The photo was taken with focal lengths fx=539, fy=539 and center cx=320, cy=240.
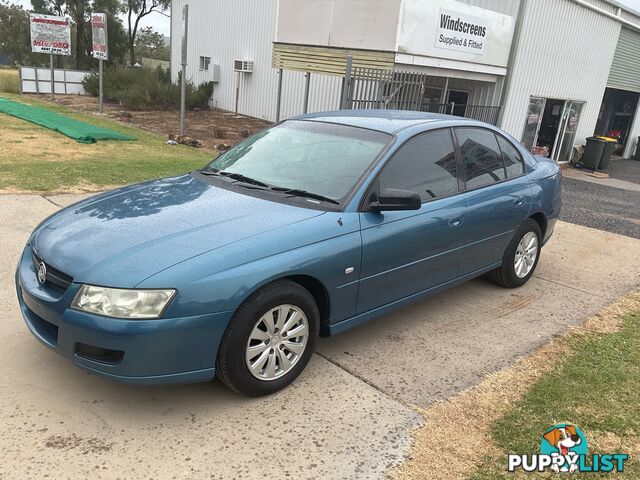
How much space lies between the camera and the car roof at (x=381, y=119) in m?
4.14

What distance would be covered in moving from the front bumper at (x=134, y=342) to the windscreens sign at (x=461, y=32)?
9754mm

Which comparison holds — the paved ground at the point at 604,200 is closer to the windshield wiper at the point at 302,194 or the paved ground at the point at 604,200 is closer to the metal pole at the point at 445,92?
the metal pole at the point at 445,92

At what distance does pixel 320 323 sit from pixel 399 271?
71 centimetres

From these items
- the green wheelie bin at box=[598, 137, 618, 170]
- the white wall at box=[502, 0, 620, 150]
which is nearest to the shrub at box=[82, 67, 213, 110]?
the white wall at box=[502, 0, 620, 150]

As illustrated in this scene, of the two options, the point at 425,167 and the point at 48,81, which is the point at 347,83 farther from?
the point at 48,81

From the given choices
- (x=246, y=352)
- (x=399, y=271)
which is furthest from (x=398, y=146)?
(x=246, y=352)

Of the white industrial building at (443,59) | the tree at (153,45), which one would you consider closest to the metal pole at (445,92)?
the white industrial building at (443,59)

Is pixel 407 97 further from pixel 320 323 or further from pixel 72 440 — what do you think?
pixel 72 440

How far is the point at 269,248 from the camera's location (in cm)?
304

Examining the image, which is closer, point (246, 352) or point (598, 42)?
point (246, 352)

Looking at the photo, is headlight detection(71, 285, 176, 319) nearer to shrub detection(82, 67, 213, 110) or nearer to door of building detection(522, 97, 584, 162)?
door of building detection(522, 97, 584, 162)

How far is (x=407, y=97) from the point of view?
10.5 m

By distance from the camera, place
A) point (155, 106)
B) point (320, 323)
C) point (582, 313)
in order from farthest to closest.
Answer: point (155, 106) < point (582, 313) < point (320, 323)

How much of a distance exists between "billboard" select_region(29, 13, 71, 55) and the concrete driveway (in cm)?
Answer: 1979
